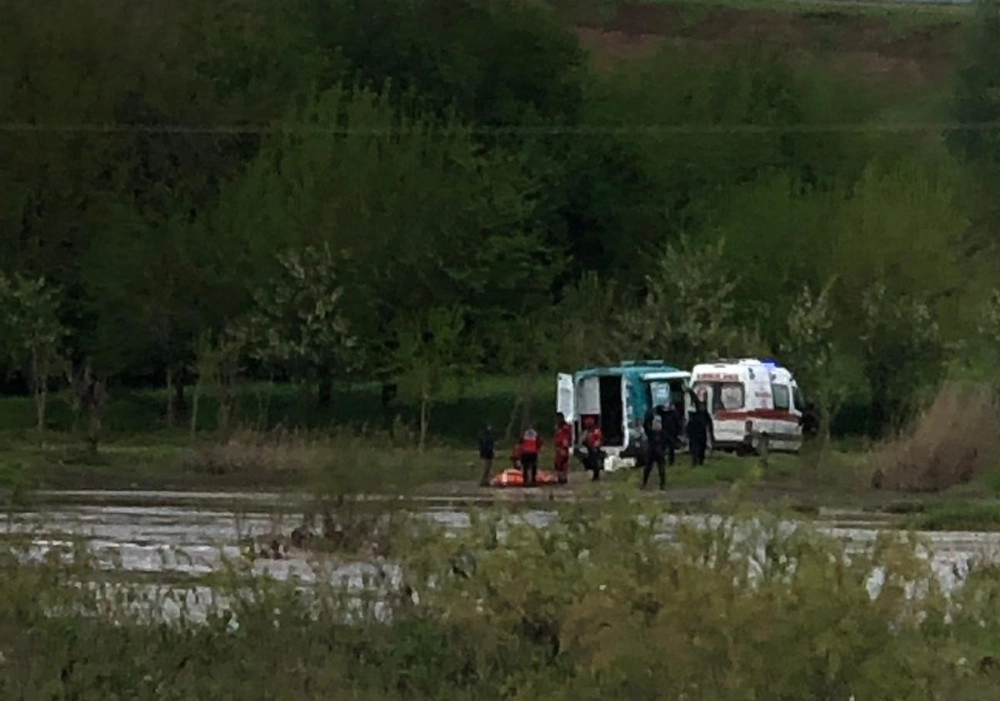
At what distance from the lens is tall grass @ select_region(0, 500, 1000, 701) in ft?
30.9

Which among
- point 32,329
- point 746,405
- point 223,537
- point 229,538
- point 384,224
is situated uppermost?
point 384,224

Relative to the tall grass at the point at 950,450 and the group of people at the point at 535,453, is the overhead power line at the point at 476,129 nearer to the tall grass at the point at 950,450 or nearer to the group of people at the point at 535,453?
the group of people at the point at 535,453

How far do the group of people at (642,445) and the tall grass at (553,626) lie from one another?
20175 mm

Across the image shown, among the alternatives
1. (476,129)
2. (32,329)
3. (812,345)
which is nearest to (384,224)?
(476,129)

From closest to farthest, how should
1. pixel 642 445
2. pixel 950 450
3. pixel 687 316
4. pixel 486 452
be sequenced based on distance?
pixel 486 452 → pixel 950 450 → pixel 642 445 → pixel 687 316

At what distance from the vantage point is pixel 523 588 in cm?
1116

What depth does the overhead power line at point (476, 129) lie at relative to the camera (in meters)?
57.1

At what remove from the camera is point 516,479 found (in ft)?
115

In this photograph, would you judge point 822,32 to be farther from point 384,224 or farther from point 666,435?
point 666,435

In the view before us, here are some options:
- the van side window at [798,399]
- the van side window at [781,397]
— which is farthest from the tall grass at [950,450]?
the van side window at [798,399]

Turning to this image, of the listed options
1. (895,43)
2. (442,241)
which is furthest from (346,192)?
(895,43)

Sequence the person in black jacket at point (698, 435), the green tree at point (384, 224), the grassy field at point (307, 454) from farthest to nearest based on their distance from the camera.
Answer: the green tree at point (384, 224) < the person in black jacket at point (698, 435) < the grassy field at point (307, 454)

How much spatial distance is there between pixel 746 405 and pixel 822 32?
346 feet

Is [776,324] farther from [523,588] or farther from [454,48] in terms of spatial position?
[523,588]
